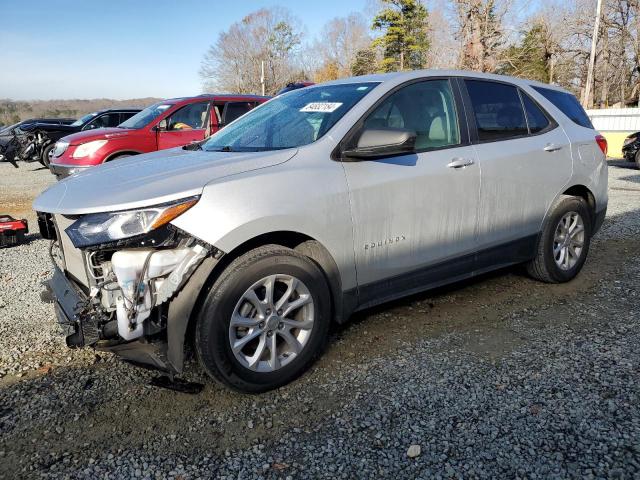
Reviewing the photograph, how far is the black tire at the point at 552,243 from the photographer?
4.18m

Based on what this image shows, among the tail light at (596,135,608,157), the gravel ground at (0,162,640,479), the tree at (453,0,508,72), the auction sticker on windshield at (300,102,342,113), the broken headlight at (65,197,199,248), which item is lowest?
the gravel ground at (0,162,640,479)

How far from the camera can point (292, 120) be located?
3467 mm

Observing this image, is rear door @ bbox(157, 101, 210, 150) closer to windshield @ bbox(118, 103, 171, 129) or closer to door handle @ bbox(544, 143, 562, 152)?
windshield @ bbox(118, 103, 171, 129)

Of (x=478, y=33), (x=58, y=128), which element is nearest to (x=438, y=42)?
(x=478, y=33)

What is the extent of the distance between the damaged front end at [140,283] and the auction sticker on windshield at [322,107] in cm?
127

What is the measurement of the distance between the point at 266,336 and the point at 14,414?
4.66ft

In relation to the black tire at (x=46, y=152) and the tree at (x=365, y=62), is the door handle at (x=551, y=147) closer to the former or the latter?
the black tire at (x=46, y=152)

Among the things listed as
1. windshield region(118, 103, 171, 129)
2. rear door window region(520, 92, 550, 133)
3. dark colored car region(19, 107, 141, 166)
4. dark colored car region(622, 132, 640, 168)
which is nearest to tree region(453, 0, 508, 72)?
dark colored car region(622, 132, 640, 168)

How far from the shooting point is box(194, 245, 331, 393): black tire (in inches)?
100

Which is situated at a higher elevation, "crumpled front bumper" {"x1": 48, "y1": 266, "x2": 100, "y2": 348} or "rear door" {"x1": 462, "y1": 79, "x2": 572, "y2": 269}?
"rear door" {"x1": 462, "y1": 79, "x2": 572, "y2": 269}

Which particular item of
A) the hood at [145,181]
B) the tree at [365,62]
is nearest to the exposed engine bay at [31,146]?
the hood at [145,181]

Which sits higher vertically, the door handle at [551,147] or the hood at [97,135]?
the hood at [97,135]

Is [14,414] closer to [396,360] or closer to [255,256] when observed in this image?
[255,256]

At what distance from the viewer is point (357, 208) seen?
298cm
